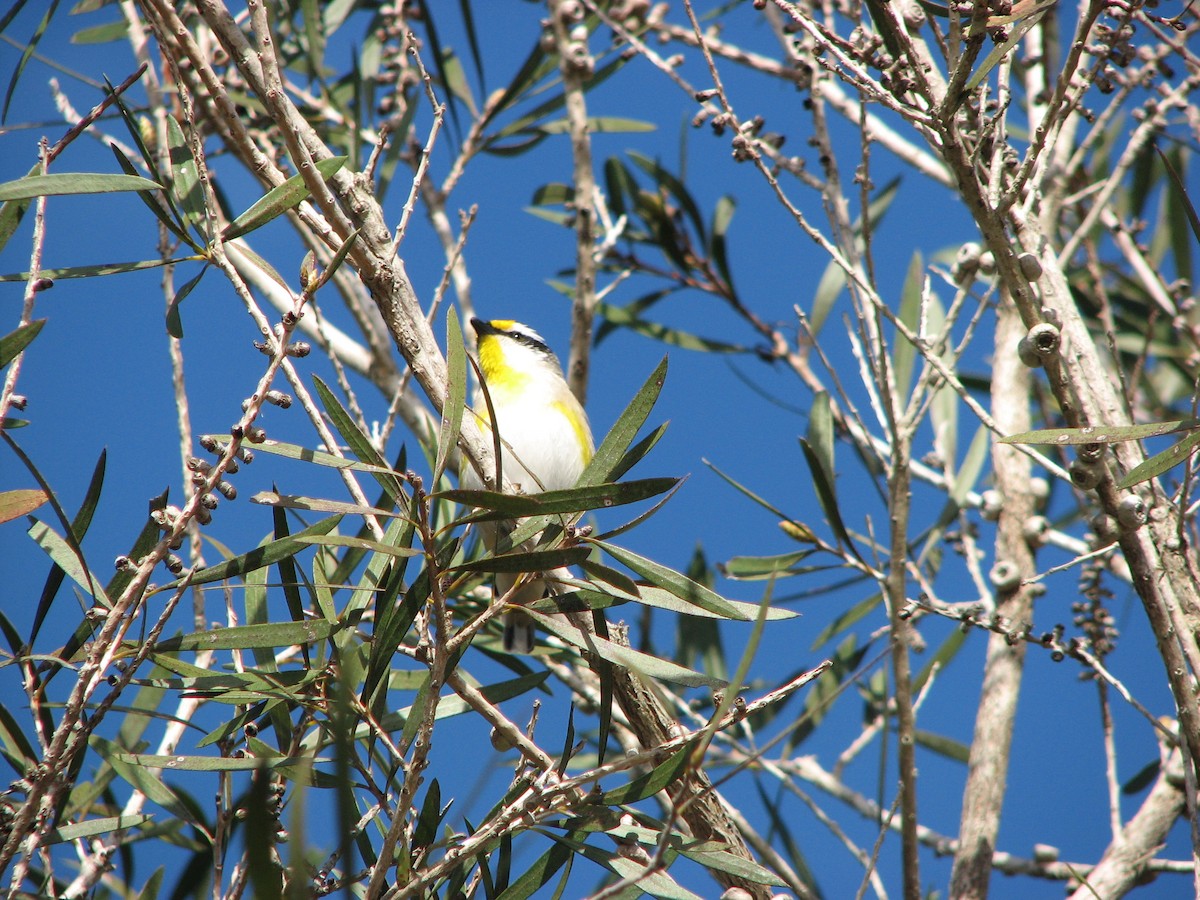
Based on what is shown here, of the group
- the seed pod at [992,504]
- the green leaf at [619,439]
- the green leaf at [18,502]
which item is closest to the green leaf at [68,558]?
the green leaf at [18,502]

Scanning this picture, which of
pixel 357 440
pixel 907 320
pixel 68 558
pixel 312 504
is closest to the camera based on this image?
pixel 312 504

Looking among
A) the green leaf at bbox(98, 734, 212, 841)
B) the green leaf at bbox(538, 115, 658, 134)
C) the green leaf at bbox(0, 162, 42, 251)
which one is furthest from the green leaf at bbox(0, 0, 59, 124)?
the green leaf at bbox(538, 115, 658, 134)

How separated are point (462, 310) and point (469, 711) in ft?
7.38

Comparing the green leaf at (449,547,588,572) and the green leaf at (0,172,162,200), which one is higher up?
the green leaf at (0,172,162,200)

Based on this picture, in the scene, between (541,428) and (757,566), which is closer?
(757,566)

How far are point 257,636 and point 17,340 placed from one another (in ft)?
1.82

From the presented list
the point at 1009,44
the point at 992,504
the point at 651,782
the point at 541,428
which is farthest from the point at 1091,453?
the point at 541,428

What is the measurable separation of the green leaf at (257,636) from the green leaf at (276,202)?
551 millimetres

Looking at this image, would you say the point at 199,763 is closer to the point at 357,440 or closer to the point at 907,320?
the point at 357,440

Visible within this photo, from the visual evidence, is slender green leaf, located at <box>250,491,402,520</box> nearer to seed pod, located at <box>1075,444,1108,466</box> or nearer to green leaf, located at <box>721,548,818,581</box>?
seed pod, located at <box>1075,444,1108,466</box>

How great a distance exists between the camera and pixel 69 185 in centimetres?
139

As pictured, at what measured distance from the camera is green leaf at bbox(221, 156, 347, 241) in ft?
4.72

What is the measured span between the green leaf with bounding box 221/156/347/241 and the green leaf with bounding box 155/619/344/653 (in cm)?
55

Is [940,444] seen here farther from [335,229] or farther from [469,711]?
[335,229]
